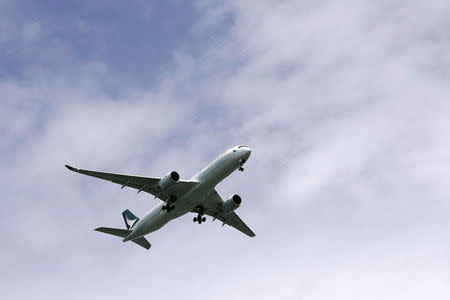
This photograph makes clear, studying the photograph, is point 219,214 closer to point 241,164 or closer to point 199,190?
point 199,190

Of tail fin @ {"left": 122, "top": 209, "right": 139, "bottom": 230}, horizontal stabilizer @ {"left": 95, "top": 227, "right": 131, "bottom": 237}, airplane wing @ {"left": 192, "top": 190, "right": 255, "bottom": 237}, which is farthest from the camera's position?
tail fin @ {"left": 122, "top": 209, "right": 139, "bottom": 230}

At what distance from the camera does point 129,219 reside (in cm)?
7094

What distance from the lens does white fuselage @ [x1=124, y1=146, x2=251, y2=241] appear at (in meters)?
55.8

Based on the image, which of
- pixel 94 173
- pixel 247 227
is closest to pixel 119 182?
pixel 94 173

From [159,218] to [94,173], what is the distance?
916 cm

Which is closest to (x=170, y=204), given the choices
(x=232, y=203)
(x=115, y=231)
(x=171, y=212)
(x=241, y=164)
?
(x=171, y=212)

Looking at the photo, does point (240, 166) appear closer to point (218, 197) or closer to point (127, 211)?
point (218, 197)

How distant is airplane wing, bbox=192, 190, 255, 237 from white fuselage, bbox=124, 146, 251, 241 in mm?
4162

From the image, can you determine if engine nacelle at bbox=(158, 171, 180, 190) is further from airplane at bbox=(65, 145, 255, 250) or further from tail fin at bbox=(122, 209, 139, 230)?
tail fin at bbox=(122, 209, 139, 230)

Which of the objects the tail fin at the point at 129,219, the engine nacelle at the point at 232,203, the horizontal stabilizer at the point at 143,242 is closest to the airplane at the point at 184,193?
the engine nacelle at the point at 232,203

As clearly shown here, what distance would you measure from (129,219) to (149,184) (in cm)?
1319

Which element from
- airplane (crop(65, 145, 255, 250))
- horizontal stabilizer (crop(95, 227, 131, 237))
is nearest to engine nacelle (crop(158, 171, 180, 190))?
airplane (crop(65, 145, 255, 250))

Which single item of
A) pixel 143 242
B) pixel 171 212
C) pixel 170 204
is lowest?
pixel 171 212

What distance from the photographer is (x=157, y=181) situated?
5888 centimetres
